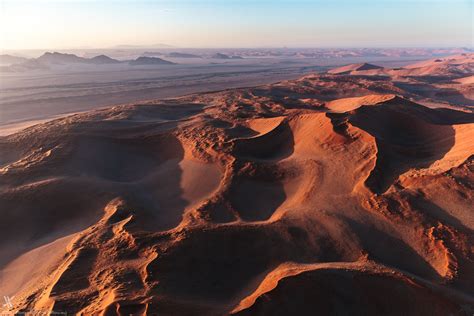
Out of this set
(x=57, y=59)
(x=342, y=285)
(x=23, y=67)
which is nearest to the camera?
(x=342, y=285)

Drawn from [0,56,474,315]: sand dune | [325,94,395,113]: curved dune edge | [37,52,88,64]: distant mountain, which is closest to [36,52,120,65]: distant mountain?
[37,52,88,64]: distant mountain

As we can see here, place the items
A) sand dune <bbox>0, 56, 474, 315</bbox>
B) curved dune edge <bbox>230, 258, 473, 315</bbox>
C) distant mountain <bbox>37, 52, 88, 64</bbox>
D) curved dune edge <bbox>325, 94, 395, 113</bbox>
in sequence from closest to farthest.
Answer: curved dune edge <bbox>230, 258, 473, 315</bbox>, sand dune <bbox>0, 56, 474, 315</bbox>, curved dune edge <bbox>325, 94, 395, 113</bbox>, distant mountain <bbox>37, 52, 88, 64</bbox>

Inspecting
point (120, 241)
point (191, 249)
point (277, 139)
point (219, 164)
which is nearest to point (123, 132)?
point (219, 164)

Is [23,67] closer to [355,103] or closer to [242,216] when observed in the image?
[355,103]

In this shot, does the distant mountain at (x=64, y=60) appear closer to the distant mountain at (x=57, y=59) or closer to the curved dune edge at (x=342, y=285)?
the distant mountain at (x=57, y=59)

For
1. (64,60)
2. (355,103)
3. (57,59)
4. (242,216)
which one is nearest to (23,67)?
(57,59)

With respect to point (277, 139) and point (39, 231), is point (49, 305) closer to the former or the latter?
point (39, 231)

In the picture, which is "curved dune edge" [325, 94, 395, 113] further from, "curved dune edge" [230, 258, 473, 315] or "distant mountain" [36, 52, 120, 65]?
"distant mountain" [36, 52, 120, 65]

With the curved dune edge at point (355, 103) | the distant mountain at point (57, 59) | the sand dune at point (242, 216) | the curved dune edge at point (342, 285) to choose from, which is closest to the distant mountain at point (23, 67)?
the distant mountain at point (57, 59)
